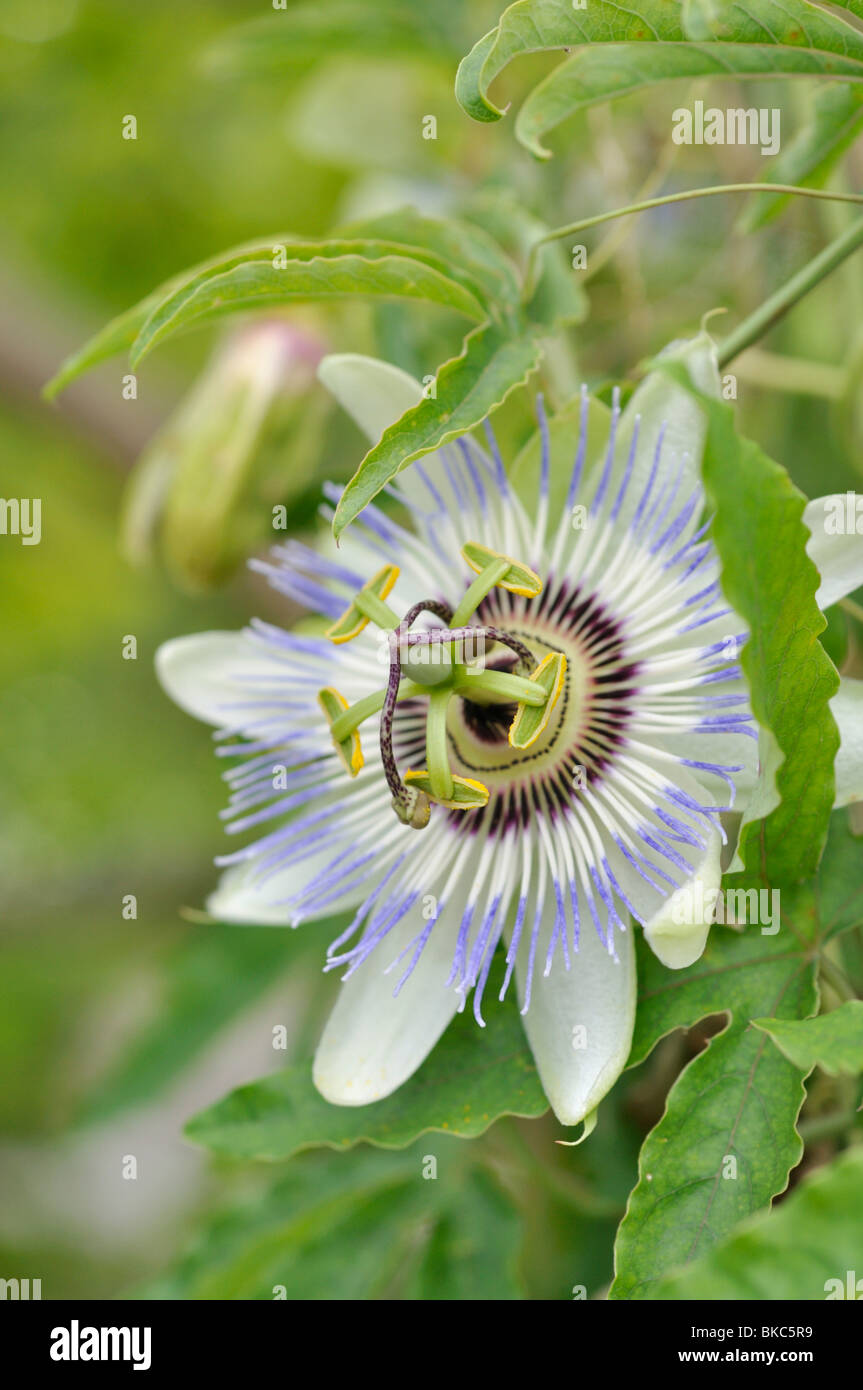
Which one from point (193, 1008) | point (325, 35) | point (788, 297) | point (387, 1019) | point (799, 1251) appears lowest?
point (799, 1251)

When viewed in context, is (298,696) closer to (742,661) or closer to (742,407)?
(742,661)

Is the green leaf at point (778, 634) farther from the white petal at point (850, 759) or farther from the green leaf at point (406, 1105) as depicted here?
the green leaf at point (406, 1105)

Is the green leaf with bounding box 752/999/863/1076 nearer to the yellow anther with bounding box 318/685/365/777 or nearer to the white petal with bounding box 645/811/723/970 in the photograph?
the white petal with bounding box 645/811/723/970

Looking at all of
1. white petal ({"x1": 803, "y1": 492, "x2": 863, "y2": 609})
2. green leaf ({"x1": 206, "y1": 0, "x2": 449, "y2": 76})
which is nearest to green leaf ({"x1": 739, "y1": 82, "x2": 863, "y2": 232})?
white petal ({"x1": 803, "y1": 492, "x2": 863, "y2": 609})

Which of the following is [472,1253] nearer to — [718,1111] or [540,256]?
[718,1111]

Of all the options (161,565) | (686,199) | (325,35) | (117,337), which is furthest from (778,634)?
(325,35)

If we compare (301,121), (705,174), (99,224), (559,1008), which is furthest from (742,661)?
(99,224)

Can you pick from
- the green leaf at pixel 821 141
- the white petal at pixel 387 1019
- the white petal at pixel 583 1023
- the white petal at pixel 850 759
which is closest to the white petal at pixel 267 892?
the white petal at pixel 387 1019
